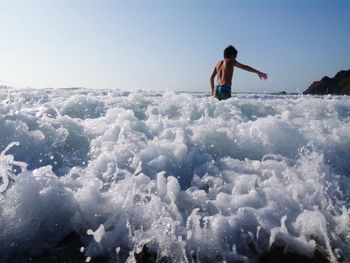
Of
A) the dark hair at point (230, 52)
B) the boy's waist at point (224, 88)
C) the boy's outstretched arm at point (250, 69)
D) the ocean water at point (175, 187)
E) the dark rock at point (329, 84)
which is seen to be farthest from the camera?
the dark rock at point (329, 84)

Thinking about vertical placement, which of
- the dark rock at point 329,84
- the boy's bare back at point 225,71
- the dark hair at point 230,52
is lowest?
the dark rock at point 329,84

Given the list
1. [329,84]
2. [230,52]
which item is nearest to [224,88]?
[230,52]

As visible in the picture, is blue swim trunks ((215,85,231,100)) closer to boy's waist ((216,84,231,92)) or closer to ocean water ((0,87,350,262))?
boy's waist ((216,84,231,92))

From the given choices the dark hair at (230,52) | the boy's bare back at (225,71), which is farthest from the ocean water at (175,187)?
the dark hair at (230,52)

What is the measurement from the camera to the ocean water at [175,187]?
337 centimetres

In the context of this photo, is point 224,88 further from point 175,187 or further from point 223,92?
point 175,187

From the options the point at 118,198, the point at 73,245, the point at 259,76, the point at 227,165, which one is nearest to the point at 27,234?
the point at 73,245

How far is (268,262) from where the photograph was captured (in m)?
3.20

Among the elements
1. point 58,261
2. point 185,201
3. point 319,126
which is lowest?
point 58,261

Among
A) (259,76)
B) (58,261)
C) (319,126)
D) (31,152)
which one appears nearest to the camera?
(58,261)

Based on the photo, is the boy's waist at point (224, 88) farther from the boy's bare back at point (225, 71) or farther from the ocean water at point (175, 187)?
the ocean water at point (175, 187)

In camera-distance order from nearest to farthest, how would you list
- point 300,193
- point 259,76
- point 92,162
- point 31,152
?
point 300,193 < point 92,162 < point 31,152 < point 259,76

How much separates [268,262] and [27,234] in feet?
7.67

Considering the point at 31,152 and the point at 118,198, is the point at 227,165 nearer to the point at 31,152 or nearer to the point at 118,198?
the point at 118,198
